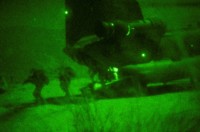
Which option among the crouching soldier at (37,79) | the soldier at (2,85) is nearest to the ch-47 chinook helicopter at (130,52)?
the crouching soldier at (37,79)

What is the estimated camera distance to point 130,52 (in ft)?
33.4

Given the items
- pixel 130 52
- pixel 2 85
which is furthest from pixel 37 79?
pixel 2 85

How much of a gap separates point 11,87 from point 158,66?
15.9ft

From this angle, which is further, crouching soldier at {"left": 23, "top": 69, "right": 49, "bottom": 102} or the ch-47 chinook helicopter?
the ch-47 chinook helicopter

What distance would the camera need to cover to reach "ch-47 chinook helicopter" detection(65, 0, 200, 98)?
9.96 metres

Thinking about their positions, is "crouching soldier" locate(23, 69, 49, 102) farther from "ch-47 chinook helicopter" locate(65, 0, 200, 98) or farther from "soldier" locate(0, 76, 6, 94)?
"soldier" locate(0, 76, 6, 94)

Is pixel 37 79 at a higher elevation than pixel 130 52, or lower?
lower

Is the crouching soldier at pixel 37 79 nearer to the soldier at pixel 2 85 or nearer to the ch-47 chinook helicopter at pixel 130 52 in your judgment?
the ch-47 chinook helicopter at pixel 130 52

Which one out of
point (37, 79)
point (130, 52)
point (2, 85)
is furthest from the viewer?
point (2, 85)

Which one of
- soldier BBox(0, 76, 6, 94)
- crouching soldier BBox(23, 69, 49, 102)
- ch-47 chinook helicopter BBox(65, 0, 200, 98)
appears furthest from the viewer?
soldier BBox(0, 76, 6, 94)

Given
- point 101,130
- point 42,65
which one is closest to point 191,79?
point 101,130

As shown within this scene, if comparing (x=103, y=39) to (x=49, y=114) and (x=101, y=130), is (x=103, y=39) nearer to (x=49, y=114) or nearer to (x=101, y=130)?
(x=49, y=114)

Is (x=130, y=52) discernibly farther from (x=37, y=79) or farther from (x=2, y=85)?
(x=2, y=85)

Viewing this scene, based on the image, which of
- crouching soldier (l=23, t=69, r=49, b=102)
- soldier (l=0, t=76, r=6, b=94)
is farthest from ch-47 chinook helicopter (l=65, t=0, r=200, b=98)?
soldier (l=0, t=76, r=6, b=94)
